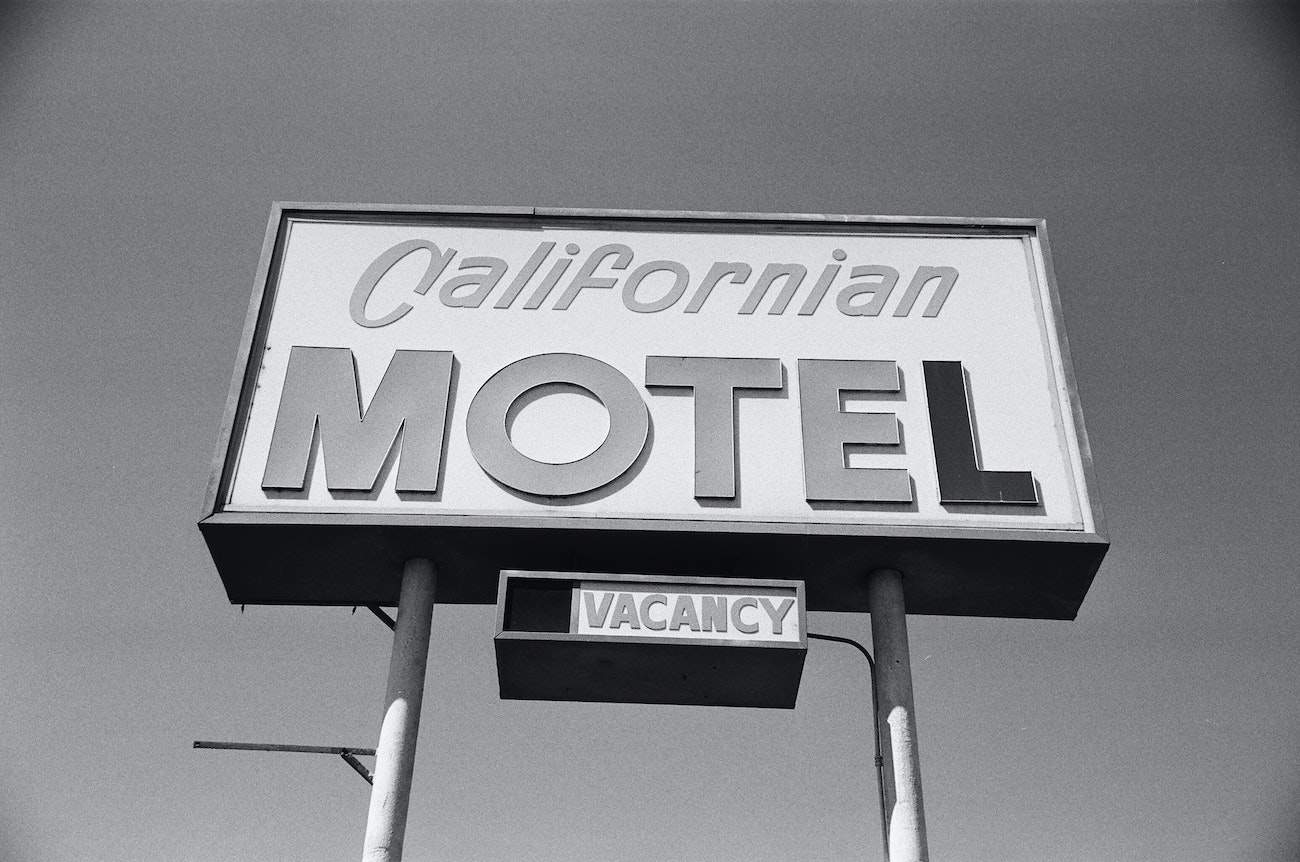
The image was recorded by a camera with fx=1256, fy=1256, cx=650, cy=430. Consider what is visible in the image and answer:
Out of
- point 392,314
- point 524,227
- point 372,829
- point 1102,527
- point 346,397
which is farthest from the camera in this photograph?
point 524,227

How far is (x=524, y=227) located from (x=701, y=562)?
11.3 feet

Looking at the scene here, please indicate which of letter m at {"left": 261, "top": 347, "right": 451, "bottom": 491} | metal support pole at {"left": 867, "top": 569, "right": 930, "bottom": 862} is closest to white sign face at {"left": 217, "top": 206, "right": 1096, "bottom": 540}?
letter m at {"left": 261, "top": 347, "right": 451, "bottom": 491}

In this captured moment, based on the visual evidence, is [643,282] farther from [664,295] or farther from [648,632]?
[648,632]

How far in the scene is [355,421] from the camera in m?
9.12

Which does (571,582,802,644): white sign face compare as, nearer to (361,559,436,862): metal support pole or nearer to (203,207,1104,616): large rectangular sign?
(203,207,1104,616): large rectangular sign

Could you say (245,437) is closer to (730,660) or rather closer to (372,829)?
(372,829)

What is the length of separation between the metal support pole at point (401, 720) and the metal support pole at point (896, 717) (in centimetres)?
309

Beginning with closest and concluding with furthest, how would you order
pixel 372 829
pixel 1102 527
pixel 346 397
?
pixel 372 829, pixel 1102 527, pixel 346 397

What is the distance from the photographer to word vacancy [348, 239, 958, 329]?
32.7ft

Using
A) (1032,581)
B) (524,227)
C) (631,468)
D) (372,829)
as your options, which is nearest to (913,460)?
(1032,581)

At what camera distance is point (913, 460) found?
29.8 ft

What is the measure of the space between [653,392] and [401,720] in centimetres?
299

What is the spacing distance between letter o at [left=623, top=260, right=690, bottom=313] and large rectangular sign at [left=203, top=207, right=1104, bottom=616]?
0.8 inches

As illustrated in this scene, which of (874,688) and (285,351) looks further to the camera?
(285,351)
